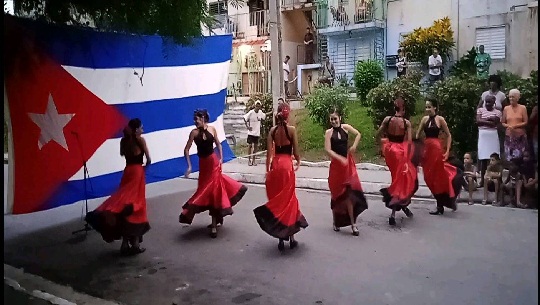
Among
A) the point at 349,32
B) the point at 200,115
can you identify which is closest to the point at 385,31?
the point at 349,32

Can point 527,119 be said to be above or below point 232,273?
above

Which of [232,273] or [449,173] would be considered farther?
[449,173]

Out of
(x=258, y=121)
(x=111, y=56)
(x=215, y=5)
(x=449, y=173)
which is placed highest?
(x=215, y=5)

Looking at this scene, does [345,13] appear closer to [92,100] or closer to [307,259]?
[307,259]

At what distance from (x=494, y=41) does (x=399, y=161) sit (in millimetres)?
2669

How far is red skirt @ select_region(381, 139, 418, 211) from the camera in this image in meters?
6.65

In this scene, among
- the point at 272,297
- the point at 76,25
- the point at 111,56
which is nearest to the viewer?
the point at 272,297

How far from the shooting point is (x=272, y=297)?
4.58 meters

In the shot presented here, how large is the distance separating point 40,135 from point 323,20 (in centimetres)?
312

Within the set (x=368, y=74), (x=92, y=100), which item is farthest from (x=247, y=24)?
(x=92, y=100)

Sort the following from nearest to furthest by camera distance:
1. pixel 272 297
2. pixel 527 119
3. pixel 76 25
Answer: pixel 527 119 < pixel 272 297 < pixel 76 25

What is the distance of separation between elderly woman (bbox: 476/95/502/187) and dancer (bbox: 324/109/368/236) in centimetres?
147

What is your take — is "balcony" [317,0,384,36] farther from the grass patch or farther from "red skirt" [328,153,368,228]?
"red skirt" [328,153,368,228]

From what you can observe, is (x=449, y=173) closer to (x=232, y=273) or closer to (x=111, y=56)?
(x=232, y=273)
